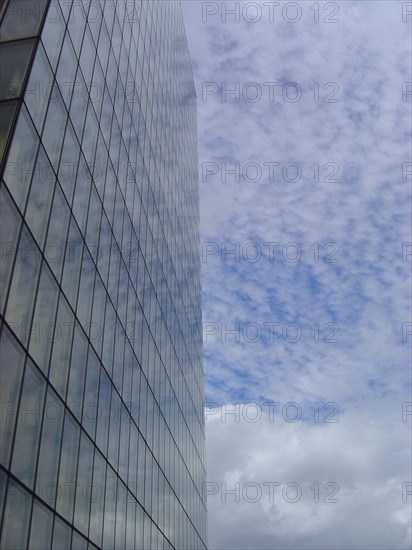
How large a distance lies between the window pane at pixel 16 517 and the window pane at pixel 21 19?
12.0 meters

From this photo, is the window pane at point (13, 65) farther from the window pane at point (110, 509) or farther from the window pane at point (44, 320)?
the window pane at point (110, 509)

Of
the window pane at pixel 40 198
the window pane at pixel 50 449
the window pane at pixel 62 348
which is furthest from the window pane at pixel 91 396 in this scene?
the window pane at pixel 40 198

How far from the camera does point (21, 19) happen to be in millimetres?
16906

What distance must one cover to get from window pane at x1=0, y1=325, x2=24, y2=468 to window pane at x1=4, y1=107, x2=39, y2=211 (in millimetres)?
3651

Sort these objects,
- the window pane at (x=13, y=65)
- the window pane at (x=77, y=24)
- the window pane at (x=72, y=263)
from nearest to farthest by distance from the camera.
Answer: the window pane at (x=13, y=65) → the window pane at (x=72, y=263) → the window pane at (x=77, y=24)

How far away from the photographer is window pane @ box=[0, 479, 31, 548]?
41.0 feet

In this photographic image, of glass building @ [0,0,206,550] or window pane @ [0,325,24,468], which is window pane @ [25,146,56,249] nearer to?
glass building @ [0,0,206,550]

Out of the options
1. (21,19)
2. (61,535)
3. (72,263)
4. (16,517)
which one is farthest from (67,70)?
(61,535)

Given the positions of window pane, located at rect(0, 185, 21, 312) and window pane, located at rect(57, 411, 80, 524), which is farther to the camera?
window pane, located at rect(57, 411, 80, 524)

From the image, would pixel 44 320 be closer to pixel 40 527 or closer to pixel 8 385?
pixel 8 385

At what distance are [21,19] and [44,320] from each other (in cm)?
898

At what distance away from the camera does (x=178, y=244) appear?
1789 inches

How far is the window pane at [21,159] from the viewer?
1419 cm

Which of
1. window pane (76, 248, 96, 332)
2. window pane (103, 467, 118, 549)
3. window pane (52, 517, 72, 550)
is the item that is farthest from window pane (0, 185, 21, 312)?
window pane (103, 467, 118, 549)
